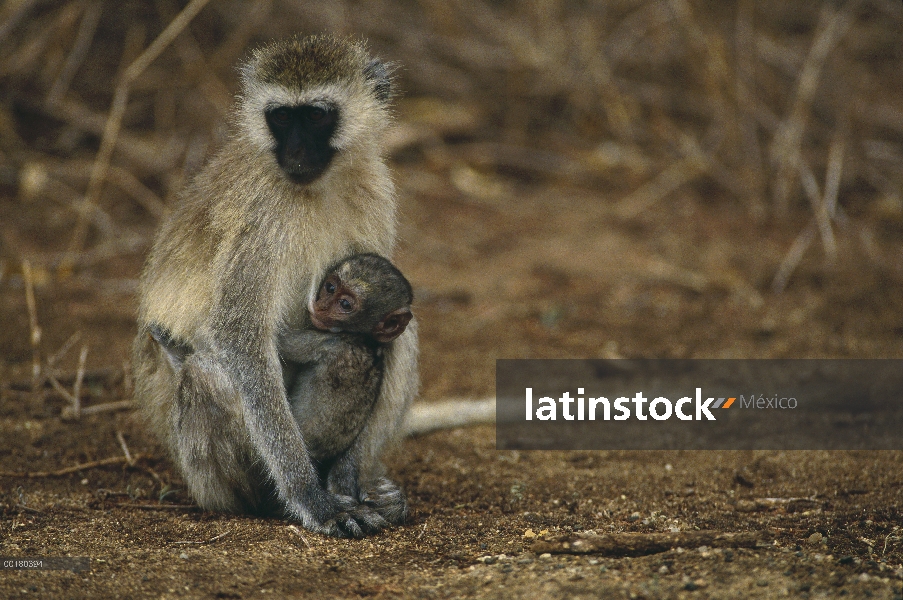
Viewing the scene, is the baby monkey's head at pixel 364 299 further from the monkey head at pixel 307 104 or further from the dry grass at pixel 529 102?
the dry grass at pixel 529 102

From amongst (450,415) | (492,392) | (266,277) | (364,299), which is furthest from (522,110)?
(266,277)

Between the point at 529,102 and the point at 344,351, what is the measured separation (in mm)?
7078

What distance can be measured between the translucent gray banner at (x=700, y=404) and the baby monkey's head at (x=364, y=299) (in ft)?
4.92

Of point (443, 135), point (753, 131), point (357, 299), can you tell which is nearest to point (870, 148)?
point (753, 131)

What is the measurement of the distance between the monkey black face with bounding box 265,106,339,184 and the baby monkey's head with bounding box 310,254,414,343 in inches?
19.0

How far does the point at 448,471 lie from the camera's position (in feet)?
16.6

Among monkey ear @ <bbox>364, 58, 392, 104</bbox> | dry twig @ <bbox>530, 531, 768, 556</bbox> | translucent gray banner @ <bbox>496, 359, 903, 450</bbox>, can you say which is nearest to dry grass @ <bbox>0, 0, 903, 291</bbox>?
translucent gray banner @ <bbox>496, 359, 903, 450</bbox>

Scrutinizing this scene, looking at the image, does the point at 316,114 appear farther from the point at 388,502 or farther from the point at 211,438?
the point at 388,502

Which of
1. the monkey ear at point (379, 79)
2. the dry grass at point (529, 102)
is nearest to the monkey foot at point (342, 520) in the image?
the monkey ear at point (379, 79)

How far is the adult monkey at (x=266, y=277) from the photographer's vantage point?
4078 millimetres

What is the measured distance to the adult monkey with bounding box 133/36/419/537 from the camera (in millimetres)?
4078

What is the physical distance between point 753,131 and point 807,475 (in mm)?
5084

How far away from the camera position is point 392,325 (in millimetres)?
4398

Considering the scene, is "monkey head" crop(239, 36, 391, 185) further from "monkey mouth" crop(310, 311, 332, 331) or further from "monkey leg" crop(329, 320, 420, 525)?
"monkey leg" crop(329, 320, 420, 525)
